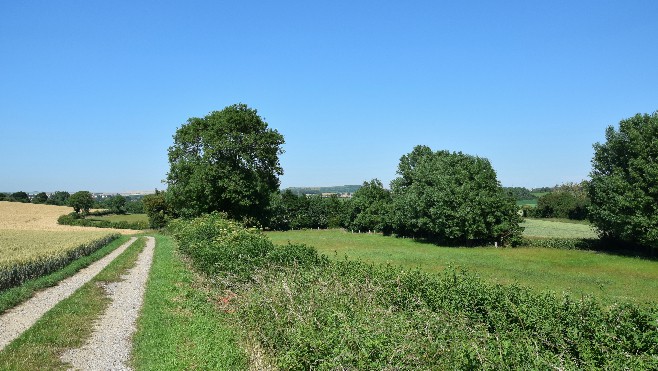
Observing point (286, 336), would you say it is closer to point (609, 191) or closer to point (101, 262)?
point (101, 262)

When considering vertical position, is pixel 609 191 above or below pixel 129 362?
above

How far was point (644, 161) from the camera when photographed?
34.5 m

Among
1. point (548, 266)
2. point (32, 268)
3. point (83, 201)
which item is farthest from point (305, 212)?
point (32, 268)

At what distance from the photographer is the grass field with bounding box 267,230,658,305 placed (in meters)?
21.9

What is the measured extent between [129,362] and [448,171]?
4366cm

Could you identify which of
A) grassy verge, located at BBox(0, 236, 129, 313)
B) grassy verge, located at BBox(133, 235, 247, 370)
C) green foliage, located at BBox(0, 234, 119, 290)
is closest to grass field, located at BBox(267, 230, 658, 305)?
grassy verge, located at BBox(133, 235, 247, 370)

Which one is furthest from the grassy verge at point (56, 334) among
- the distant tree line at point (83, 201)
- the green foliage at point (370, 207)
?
the distant tree line at point (83, 201)

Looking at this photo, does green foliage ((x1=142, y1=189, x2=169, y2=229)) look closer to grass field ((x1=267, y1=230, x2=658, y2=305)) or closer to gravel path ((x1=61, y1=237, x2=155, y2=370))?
grass field ((x1=267, y1=230, x2=658, y2=305))

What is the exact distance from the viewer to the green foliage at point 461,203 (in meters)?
45.8

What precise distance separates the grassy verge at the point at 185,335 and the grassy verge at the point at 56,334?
1.50 meters

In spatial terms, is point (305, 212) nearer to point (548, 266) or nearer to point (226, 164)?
point (226, 164)

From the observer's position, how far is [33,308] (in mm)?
15203

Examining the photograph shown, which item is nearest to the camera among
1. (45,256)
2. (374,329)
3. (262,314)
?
(374,329)

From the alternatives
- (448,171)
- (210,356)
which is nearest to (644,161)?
(448,171)
